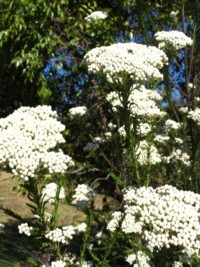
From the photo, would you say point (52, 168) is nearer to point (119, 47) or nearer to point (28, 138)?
point (28, 138)

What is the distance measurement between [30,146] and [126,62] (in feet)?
2.74

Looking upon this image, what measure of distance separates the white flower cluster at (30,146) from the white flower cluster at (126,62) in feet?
1.72

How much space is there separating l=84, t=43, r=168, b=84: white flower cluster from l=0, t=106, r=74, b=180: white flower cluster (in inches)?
20.6

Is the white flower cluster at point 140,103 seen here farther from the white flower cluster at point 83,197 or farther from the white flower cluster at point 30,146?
the white flower cluster at point 30,146

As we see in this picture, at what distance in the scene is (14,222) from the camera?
5.50 meters

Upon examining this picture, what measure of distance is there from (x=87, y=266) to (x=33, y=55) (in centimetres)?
331

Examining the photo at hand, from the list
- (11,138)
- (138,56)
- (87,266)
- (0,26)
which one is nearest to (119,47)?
(138,56)

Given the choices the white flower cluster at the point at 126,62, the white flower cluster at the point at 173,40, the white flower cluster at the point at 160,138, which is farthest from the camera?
the white flower cluster at the point at 160,138

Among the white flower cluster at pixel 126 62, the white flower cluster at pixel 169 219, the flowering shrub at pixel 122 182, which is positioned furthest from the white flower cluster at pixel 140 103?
the white flower cluster at pixel 169 219

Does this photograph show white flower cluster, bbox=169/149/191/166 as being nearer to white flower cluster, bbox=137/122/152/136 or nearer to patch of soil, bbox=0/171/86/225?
white flower cluster, bbox=137/122/152/136

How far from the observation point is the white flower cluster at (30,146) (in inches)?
76.3

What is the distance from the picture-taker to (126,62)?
2.55 m

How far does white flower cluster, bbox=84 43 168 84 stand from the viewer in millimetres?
2535

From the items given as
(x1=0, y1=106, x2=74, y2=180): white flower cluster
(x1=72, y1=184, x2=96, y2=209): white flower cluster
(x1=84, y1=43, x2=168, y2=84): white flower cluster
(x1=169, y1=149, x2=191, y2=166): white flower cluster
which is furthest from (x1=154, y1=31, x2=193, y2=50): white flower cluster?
(x1=0, y1=106, x2=74, y2=180): white flower cluster
